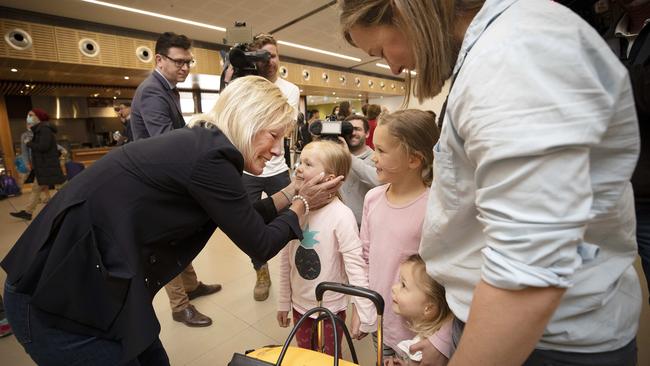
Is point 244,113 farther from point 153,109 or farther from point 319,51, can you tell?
point 319,51

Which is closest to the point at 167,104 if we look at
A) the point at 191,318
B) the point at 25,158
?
the point at 191,318

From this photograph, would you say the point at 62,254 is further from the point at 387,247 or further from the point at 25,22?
the point at 25,22

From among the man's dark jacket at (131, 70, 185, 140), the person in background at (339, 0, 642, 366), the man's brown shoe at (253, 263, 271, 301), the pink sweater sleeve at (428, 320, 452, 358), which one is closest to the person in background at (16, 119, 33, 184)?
the man's dark jacket at (131, 70, 185, 140)

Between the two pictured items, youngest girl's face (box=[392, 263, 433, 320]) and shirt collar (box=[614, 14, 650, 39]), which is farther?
shirt collar (box=[614, 14, 650, 39])

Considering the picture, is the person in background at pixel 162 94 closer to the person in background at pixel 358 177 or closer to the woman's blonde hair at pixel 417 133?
the person in background at pixel 358 177

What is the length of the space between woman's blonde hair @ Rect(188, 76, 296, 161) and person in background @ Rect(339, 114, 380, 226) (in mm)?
546

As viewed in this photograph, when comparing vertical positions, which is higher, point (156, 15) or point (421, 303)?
point (156, 15)

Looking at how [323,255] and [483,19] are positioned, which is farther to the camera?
[323,255]

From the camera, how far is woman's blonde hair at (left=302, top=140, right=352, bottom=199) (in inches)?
54.7

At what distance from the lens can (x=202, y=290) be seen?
2.37 m

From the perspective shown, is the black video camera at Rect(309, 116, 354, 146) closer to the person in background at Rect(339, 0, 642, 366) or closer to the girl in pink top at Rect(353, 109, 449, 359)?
the girl in pink top at Rect(353, 109, 449, 359)

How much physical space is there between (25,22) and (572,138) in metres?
7.26

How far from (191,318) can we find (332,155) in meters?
1.45

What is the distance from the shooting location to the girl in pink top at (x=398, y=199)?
1144 millimetres
